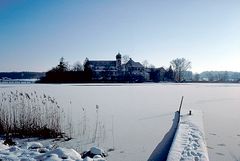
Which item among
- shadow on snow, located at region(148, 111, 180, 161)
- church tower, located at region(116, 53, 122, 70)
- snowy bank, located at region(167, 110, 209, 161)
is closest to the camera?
snowy bank, located at region(167, 110, 209, 161)

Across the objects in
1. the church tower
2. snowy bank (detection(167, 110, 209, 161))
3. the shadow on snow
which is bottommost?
the shadow on snow

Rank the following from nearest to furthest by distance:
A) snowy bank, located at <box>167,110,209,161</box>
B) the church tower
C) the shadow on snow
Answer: snowy bank, located at <box>167,110,209,161</box> → the shadow on snow → the church tower

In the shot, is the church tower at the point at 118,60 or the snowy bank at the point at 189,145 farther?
the church tower at the point at 118,60

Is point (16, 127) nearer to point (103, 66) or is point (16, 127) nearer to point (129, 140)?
point (129, 140)

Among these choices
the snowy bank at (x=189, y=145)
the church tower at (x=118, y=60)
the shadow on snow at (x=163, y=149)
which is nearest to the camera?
the snowy bank at (x=189, y=145)

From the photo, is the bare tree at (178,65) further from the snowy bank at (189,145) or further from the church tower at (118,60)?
the snowy bank at (189,145)

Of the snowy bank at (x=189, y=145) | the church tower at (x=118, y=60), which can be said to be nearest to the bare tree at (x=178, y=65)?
the church tower at (x=118, y=60)

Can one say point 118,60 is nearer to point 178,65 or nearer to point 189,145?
point 178,65

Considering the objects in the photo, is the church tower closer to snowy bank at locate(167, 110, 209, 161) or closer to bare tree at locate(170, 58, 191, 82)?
bare tree at locate(170, 58, 191, 82)

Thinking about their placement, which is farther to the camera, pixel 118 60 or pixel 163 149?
pixel 118 60

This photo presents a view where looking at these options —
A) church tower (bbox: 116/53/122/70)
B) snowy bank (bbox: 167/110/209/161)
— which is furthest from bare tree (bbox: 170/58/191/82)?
snowy bank (bbox: 167/110/209/161)

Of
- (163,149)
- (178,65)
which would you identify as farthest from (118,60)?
(163,149)

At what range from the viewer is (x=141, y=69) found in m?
91.9

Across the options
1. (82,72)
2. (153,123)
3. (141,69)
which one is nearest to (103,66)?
(141,69)
